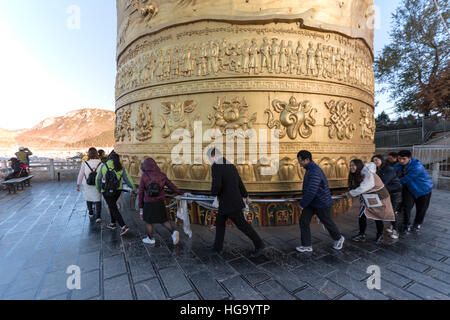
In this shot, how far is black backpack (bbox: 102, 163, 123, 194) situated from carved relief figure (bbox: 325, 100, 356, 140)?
17.6ft

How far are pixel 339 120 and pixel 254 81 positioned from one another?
257cm

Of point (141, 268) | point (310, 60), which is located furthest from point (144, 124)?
point (310, 60)

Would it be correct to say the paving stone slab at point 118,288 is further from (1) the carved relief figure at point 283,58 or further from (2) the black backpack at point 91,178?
(1) the carved relief figure at point 283,58

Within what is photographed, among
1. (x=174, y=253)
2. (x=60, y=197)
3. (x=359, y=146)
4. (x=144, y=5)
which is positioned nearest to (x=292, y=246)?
(x=174, y=253)

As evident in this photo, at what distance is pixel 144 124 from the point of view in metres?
5.87

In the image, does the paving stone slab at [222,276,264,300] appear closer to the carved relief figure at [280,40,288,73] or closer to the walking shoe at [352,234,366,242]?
the walking shoe at [352,234,366,242]

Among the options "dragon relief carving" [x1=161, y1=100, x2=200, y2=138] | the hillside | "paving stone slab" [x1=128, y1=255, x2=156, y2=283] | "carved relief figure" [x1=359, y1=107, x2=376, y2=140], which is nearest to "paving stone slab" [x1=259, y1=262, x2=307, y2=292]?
"paving stone slab" [x1=128, y1=255, x2=156, y2=283]

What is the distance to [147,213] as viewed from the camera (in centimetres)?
396

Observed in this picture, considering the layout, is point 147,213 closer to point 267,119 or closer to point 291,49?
point 267,119

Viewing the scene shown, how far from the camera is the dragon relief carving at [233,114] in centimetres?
495

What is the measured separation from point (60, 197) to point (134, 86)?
5.45 metres

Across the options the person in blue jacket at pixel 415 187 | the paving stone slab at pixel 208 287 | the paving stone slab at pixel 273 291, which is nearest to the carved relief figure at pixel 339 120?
the person in blue jacket at pixel 415 187

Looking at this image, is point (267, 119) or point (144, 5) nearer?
point (267, 119)
